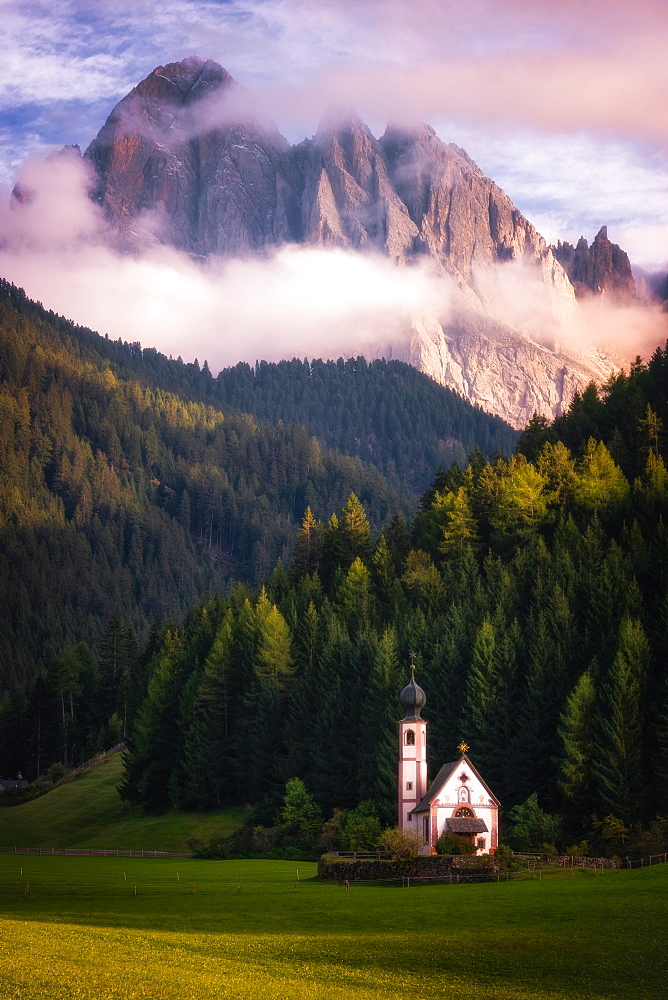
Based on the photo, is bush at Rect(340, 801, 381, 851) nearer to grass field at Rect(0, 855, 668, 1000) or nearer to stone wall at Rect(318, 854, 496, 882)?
stone wall at Rect(318, 854, 496, 882)

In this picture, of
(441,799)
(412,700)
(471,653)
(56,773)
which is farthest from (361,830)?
(56,773)

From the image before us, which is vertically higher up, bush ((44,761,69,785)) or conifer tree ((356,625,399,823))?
conifer tree ((356,625,399,823))

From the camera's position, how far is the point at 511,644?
9625 cm

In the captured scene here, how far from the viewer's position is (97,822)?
118500mm

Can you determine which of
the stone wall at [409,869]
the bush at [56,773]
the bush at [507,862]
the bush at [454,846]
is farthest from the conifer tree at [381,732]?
the bush at [56,773]

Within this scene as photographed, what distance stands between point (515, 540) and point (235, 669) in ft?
96.6

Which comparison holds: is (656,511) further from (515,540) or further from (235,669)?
(235,669)

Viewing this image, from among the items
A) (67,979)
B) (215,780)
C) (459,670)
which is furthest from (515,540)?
(67,979)

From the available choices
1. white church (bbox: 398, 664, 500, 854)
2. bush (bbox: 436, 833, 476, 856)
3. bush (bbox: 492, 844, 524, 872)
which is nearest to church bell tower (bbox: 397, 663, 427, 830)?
white church (bbox: 398, 664, 500, 854)

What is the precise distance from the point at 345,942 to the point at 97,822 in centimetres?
7925

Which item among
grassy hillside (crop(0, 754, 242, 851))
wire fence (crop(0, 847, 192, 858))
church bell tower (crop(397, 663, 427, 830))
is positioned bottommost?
wire fence (crop(0, 847, 192, 858))

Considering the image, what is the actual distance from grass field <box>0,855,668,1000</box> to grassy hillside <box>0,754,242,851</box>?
43396 millimetres

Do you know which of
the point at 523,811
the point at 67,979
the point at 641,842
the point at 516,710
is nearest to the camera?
the point at 67,979

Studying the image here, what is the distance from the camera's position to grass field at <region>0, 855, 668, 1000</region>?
36500mm
